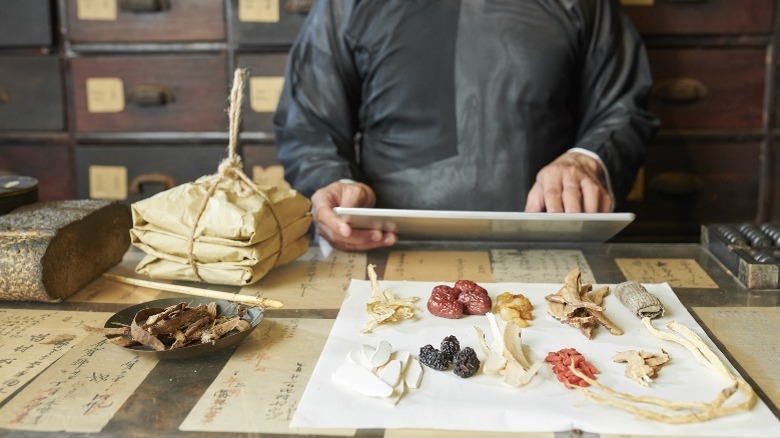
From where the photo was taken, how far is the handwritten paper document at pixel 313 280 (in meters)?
1.06

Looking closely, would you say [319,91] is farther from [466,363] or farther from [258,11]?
[466,363]

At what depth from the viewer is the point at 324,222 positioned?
1.31m

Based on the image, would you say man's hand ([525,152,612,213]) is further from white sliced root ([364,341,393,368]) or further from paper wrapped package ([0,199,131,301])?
paper wrapped package ([0,199,131,301])

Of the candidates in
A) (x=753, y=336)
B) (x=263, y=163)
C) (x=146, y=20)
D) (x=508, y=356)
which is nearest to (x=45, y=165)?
(x=146, y=20)

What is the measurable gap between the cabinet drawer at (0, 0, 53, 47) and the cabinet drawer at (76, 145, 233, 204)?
0.35 metres

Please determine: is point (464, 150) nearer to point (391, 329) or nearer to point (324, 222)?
point (324, 222)

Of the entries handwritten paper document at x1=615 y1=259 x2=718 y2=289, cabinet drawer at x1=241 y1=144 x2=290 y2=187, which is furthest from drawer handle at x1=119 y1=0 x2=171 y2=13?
handwritten paper document at x1=615 y1=259 x2=718 y2=289

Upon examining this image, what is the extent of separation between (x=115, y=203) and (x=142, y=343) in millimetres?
440

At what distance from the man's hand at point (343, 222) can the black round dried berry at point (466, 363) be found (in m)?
0.45

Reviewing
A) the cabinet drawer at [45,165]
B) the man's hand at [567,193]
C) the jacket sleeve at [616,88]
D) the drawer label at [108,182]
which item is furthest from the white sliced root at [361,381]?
the cabinet drawer at [45,165]

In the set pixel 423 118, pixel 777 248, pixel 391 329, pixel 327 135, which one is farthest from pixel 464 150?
pixel 391 329

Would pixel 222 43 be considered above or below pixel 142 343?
above

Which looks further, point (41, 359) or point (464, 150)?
point (464, 150)

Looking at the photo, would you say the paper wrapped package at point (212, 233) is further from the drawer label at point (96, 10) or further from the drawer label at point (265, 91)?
the drawer label at point (96, 10)
